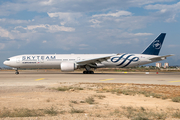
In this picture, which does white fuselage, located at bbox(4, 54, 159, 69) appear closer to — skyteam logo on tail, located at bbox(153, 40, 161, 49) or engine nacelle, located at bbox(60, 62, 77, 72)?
engine nacelle, located at bbox(60, 62, 77, 72)

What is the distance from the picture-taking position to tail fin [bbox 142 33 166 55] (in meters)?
31.7

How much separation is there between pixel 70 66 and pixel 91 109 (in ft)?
69.4

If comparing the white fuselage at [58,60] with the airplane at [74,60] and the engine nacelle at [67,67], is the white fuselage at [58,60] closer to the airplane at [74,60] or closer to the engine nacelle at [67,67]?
the airplane at [74,60]

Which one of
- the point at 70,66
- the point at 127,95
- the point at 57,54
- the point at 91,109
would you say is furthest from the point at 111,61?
the point at 91,109

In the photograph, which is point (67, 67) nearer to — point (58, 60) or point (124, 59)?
point (58, 60)

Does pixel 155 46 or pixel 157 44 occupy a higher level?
pixel 157 44

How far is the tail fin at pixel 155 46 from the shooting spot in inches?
1246

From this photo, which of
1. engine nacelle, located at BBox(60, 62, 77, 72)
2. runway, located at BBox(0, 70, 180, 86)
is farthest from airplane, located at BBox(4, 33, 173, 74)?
runway, located at BBox(0, 70, 180, 86)

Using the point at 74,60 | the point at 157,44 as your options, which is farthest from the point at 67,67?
the point at 157,44

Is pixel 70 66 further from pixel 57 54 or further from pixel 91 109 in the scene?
pixel 91 109

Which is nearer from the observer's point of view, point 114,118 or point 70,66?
point 114,118

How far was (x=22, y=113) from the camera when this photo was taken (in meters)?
5.07

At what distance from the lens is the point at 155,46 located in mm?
31766

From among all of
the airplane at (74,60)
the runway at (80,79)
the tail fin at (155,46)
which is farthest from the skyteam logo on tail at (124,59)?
the runway at (80,79)
